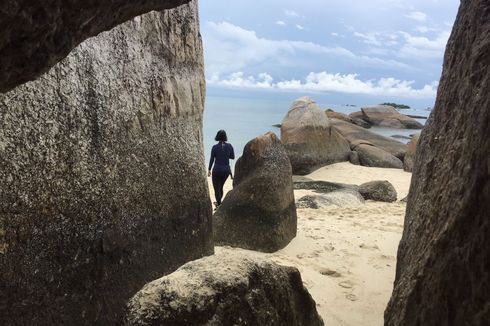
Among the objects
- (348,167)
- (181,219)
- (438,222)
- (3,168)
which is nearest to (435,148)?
(438,222)

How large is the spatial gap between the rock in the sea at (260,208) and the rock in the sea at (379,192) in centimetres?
442

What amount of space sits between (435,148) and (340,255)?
301 centimetres

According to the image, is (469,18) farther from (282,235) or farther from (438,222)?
(282,235)

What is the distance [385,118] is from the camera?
3684 centimetres

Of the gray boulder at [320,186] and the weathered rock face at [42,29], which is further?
the gray boulder at [320,186]

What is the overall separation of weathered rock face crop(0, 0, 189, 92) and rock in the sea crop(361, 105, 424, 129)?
35911 millimetres

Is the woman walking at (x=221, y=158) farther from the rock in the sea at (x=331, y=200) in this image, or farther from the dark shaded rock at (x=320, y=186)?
the dark shaded rock at (x=320, y=186)

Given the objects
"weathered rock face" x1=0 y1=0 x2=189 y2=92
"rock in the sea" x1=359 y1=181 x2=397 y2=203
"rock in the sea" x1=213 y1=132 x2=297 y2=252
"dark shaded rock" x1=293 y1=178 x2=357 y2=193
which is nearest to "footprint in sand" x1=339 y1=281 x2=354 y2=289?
"rock in the sea" x1=213 y1=132 x2=297 y2=252

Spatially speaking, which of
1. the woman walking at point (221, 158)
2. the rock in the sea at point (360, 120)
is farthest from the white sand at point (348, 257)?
the rock in the sea at point (360, 120)

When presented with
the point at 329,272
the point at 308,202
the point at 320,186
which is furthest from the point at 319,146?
the point at 329,272

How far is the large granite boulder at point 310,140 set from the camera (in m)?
14.9

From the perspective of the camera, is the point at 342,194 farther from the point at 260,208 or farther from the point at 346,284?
the point at 346,284

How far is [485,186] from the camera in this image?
2.03 meters

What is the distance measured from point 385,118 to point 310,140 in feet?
77.3
